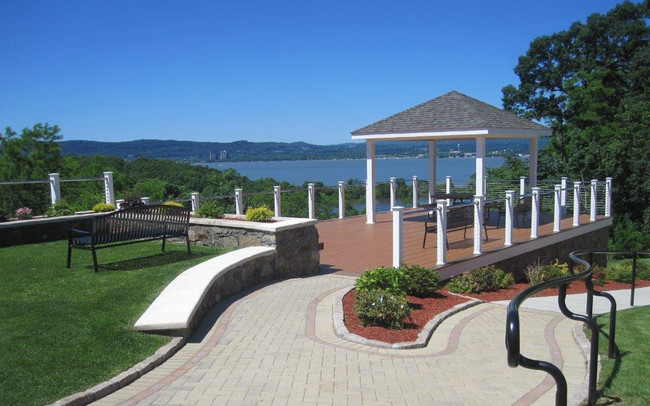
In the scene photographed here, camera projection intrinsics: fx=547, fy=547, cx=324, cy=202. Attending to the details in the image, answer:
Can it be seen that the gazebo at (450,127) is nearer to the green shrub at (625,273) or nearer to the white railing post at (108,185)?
the green shrub at (625,273)

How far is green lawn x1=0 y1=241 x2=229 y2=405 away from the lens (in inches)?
177

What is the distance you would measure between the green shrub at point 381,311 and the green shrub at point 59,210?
6.90 m

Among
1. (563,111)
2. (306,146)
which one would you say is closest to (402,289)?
(563,111)

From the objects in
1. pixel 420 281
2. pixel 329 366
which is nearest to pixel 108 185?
pixel 420 281

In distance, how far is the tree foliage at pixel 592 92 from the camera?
86.6 feet

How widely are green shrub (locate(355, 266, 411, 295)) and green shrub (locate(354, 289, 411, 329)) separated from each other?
0.74 meters

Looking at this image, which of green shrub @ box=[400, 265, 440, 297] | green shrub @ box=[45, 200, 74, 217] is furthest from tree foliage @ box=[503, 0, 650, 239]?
green shrub @ box=[45, 200, 74, 217]

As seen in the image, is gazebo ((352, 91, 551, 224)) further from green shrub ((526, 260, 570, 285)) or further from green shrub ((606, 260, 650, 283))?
green shrub ((606, 260, 650, 283))

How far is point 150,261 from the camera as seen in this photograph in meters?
8.97

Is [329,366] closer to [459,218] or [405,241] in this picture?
[459,218]

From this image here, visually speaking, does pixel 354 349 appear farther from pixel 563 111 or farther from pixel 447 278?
pixel 563 111

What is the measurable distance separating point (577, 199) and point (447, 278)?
6.58m

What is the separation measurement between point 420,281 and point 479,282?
6.74 ft

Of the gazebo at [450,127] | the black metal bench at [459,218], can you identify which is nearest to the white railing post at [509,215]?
the black metal bench at [459,218]
